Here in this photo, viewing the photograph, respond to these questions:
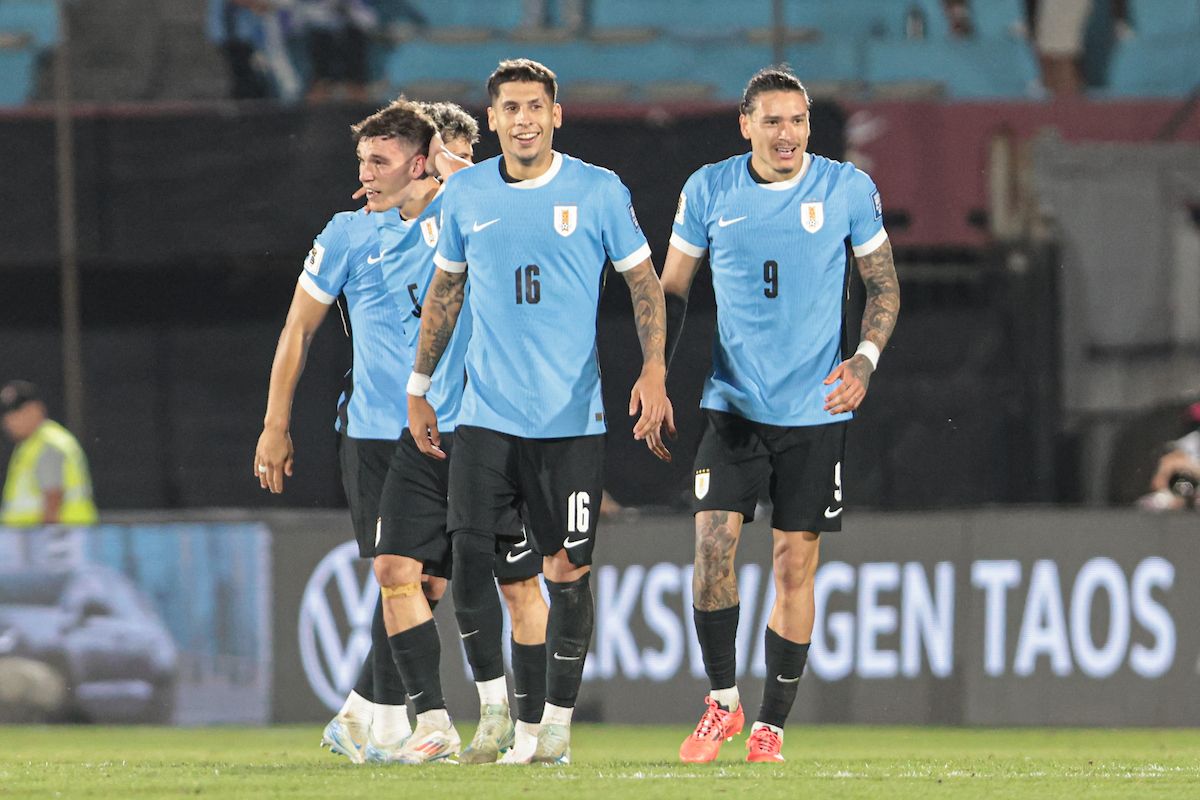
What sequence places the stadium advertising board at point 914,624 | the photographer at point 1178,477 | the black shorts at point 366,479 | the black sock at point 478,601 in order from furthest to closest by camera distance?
1. the photographer at point 1178,477
2. the stadium advertising board at point 914,624
3. the black shorts at point 366,479
4. the black sock at point 478,601

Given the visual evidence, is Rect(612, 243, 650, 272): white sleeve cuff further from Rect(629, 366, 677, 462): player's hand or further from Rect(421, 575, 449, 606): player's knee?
Rect(421, 575, 449, 606): player's knee

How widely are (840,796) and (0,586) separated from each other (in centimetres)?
563

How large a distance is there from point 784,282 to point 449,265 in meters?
0.99

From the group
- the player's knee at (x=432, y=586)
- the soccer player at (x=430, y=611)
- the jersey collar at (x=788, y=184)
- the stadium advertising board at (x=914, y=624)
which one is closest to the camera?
the soccer player at (x=430, y=611)

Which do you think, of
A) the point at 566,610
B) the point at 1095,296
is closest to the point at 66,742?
the point at 566,610

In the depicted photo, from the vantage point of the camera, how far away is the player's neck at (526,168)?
6.38 m

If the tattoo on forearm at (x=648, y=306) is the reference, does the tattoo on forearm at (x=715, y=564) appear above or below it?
below

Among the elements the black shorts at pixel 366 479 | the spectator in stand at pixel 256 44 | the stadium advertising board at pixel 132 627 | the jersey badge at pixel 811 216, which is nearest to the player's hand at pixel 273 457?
the black shorts at pixel 366 479

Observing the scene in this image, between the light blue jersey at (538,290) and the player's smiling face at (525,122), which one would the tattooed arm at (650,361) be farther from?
the player's smiling face at (525,122)

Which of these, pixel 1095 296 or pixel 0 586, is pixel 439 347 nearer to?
pixel 0 586

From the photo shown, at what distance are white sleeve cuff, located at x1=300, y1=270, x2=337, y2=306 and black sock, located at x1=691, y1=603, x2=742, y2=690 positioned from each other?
4.99ft

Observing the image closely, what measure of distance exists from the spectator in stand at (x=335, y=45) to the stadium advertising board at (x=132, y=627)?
583 centimetres

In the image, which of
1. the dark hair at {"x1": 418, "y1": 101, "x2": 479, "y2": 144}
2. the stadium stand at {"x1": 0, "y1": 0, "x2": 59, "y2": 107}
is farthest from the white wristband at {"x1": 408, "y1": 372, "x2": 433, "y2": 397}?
the stadium stand at {"x1": 0, "y1": 0, "x2": 59, "y2": 107}

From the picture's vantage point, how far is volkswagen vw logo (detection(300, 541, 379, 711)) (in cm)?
1003
